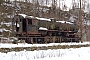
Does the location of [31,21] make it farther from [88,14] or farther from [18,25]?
[88,14]

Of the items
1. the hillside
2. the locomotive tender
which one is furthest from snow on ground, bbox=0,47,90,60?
the hillside

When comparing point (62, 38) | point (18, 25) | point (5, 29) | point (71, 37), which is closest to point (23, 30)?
point (18, 25)

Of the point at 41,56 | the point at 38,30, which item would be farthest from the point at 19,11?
the point at 41,56

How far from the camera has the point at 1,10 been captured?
4772 centimetres

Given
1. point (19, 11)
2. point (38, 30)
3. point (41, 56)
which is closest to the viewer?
point (41, 56)

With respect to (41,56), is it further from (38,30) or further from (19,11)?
(19,11)

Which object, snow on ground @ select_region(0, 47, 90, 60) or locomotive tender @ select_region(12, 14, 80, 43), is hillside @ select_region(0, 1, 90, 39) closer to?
locomotive tender @ select_region(12, 14, 80, 43)

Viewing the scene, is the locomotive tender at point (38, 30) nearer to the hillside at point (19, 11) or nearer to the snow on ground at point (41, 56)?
the snow on ground at point (41, 56)

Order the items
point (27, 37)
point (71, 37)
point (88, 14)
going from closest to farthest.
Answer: point (27, 37) → point (71, 37) → point (88, 14)

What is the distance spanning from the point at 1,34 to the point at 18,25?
49.9 ft

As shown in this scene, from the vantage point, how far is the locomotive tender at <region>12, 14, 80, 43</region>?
23438 millimetres

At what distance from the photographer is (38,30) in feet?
80.3

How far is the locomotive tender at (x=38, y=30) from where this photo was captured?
23438 millimetres

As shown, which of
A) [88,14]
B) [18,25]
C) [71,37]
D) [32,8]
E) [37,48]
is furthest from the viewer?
[88,14]
